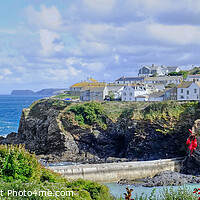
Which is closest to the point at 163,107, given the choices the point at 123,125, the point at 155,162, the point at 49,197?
the point at 123,125

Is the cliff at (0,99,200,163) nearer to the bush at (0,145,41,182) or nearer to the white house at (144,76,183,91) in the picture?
the bush at (0,145,41,182)

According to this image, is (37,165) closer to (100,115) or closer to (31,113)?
(100,115)

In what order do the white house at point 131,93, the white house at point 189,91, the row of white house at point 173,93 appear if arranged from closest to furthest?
1. the white house at point 189,91
2. the row of white house at point 173,93
3. the white house at point 131,93

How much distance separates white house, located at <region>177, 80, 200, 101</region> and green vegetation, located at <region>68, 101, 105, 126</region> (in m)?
18.6

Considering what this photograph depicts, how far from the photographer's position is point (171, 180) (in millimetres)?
33656

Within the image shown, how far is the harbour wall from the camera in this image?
33.7 m

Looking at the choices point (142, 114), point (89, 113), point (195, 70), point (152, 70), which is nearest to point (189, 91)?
point (142, 114)

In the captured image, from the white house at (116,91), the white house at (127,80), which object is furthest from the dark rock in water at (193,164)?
the white house at (127,80)

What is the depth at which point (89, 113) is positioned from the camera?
55.5 m

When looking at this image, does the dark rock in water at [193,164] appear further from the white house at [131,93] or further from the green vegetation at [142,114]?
the white house at [131,93]

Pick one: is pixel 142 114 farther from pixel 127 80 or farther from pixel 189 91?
pixel 127 80

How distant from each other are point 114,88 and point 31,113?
1317 inches

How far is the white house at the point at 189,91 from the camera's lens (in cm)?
6456

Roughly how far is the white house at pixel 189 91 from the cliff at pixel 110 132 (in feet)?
37.0
